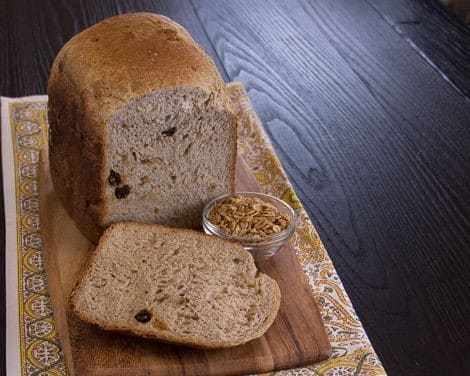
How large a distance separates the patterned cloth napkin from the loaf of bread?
17cm

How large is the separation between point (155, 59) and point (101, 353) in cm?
70

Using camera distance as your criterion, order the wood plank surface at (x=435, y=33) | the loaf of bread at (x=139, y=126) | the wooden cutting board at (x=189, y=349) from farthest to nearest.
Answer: the wood plank surface at (x=435, y=33) → the loaf of bread at (x=139, y=126) → the wooden cutting board at (x=189, y=349)

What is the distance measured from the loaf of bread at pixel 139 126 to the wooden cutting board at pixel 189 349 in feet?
0.73

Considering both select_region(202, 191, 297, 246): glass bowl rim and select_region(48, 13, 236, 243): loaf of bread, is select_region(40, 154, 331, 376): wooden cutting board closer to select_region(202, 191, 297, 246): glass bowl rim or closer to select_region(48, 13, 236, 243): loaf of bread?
select_region(202, 191, 297, 246): glass bowl rim

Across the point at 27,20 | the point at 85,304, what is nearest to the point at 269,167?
the point at 85,304

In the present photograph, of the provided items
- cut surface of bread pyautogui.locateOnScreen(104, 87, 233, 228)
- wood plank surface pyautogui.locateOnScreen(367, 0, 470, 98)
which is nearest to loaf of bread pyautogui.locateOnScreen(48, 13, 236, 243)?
cut surface of bread pyautogui.locateOnScreen(104, 87, 233, 228)

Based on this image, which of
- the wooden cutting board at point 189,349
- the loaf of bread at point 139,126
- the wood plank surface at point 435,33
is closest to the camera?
the wooden cutting board at point 189,349

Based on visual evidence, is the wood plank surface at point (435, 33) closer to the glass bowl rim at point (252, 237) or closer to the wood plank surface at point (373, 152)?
the wood plank surface at point (373, 152)

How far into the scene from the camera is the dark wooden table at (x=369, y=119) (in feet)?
6.25

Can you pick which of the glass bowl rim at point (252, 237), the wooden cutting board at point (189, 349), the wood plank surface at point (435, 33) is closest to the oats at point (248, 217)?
the glass bowl rim at point (252, 237)

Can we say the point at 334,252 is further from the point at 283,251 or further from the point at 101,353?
the point at 101,353

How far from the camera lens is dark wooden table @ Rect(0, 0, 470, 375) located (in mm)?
1905

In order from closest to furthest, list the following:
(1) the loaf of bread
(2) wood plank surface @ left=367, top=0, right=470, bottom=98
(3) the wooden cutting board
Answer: (3) the wooden cutting board → (1) the loaf of bread → (2) wood plank surface @ left=367, top=0, right=470, bottom=98

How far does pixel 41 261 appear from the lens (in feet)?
6.63
